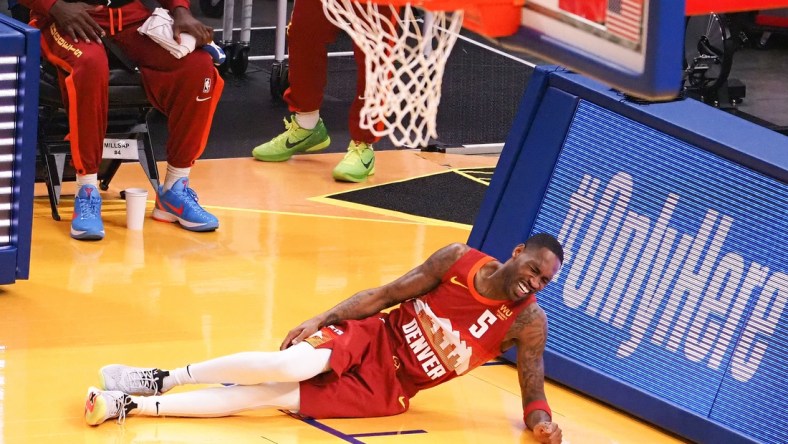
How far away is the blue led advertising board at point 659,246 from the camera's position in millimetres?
5086

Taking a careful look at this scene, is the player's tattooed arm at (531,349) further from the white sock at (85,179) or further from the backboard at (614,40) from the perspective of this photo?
the white sock at (85,179)

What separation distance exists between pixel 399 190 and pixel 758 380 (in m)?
3.31

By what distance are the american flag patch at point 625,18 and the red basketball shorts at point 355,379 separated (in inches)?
89.4

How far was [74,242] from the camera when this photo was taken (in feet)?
21.7

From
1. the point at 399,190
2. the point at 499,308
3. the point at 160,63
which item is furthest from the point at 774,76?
the point at 499,308

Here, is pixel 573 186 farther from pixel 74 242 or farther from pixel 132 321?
pixel 74 242

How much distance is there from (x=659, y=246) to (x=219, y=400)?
1.85 m

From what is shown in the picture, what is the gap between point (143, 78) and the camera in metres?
6.87

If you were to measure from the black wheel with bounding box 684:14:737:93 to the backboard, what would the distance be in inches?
270

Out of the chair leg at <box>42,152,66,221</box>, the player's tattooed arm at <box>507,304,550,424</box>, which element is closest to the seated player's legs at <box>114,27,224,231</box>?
the chair leg at <box>42,152,66,221</box>

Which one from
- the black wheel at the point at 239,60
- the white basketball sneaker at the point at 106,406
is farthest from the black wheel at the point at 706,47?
the white basketball sneaker at the point at 106,406

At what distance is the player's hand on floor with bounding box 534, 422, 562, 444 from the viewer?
4.84 meters

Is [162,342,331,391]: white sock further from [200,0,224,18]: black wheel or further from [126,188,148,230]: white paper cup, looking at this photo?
[200,0,224,18]: black wheel

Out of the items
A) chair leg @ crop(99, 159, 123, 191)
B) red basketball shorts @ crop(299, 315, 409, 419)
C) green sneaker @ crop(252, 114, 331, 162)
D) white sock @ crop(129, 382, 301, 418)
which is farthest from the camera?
green sneaker @ crop(252, 114, 331, 162)
